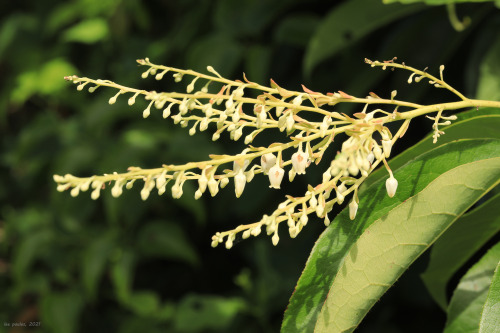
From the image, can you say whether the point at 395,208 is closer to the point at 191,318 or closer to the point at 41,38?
the point at 191,318

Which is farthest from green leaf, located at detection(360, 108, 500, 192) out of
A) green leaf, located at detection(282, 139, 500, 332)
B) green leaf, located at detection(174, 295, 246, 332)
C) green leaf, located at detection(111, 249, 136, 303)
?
green leaf, located at detection(111, 249, 136, 303)

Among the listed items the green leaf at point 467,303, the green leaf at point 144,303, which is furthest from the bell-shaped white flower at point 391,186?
the green leaf at point 144,303

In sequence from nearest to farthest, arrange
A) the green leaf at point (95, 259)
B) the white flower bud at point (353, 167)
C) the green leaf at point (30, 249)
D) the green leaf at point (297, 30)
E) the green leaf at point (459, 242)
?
the white flower bud at point (353, 167), the green leaf at point (459, 242), the green leaf at point (297, 30), the green leaf at point (95, 259), the green leaf at point (30, 249)

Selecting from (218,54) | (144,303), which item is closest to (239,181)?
(218,54)

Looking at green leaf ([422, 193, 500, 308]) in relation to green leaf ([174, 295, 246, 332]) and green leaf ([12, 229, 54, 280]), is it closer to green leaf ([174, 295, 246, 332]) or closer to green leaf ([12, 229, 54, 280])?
green leaf ([174, 295, 246, 332])

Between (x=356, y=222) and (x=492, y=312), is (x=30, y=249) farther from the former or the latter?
(x=492, y=312)

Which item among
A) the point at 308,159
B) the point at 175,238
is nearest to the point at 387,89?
the point at 308,159

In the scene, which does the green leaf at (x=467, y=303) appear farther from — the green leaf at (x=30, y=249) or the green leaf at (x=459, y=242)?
the green leaf at (x=30, y=249)
